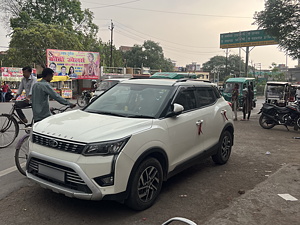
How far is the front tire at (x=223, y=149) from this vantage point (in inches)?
216

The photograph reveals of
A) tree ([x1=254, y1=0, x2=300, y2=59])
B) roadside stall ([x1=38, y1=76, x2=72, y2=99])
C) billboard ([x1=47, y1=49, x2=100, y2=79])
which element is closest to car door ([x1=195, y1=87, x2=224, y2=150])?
tree ([x1=254, y1=0, x2=300, y2=59])

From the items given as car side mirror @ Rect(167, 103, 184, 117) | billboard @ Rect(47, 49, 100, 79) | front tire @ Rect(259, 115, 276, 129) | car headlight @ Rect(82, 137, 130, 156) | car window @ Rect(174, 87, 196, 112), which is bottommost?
front tire @ Rect(259, 115, 276, 129)

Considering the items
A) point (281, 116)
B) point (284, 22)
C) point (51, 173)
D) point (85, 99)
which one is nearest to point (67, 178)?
point (51, 173)

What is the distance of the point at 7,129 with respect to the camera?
20.6ft

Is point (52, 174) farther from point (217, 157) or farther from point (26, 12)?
point (26, 12)

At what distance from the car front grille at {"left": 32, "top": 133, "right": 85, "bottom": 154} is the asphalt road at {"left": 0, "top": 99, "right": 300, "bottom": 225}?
2.81ft

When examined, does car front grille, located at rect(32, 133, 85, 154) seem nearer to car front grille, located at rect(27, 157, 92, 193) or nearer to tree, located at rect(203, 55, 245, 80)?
car front grille, located at rect(27, 157, 92, 193)

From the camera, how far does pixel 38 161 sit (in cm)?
333

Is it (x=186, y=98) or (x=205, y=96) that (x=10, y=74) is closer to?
(x=205, y=96)

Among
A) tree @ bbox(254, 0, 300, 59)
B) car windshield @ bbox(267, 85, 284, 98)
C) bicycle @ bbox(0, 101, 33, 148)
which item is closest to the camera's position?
bicycle @ bbox(0, 101, 33, 148)

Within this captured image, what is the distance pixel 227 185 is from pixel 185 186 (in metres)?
0.72

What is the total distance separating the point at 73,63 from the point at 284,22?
1948cm

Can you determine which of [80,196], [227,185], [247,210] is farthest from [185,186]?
[80,196]

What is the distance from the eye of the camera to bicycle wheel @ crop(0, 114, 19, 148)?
6172mm
